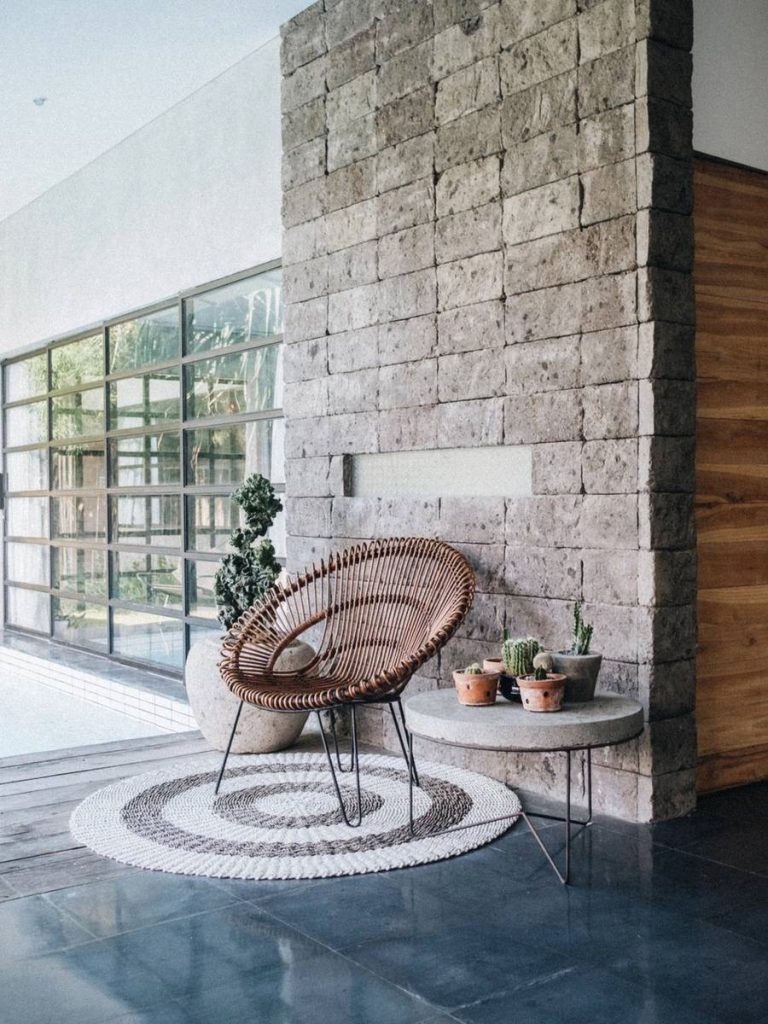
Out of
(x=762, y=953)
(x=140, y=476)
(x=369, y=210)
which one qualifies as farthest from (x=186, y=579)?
(x=762, y=953)

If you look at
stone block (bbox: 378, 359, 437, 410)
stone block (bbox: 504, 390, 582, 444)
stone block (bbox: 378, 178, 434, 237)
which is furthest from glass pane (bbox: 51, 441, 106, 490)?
stone block (bbox: 504, 390, 582, 444)

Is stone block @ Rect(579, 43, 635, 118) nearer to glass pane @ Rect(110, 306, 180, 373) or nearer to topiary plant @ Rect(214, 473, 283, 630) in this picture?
topiary plant @ Rect(214, 473, 283, 630)

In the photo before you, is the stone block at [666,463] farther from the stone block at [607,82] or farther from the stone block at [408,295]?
the stone block at [408,295]

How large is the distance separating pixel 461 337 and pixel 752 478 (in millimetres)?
1156

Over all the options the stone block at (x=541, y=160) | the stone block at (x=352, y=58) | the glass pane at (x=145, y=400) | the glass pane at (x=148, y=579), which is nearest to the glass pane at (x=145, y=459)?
the glass pane at (x=145, y=400)

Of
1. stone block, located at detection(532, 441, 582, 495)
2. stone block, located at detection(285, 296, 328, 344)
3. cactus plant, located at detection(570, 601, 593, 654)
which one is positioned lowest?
cactus plant, located at detection(570, 601, 593, 654)

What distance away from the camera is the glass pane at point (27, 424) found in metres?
8.45

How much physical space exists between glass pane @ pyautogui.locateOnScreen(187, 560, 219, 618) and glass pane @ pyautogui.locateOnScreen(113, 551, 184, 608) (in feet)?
0.44

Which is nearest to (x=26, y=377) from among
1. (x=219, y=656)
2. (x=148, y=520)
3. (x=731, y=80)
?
(x=148, y=520)

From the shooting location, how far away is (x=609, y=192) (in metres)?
3.50

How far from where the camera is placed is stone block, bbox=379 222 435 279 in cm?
422

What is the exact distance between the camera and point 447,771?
402cm

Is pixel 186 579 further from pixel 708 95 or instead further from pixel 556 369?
pixel 708 95

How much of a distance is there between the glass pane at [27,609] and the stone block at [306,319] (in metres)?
4.31
